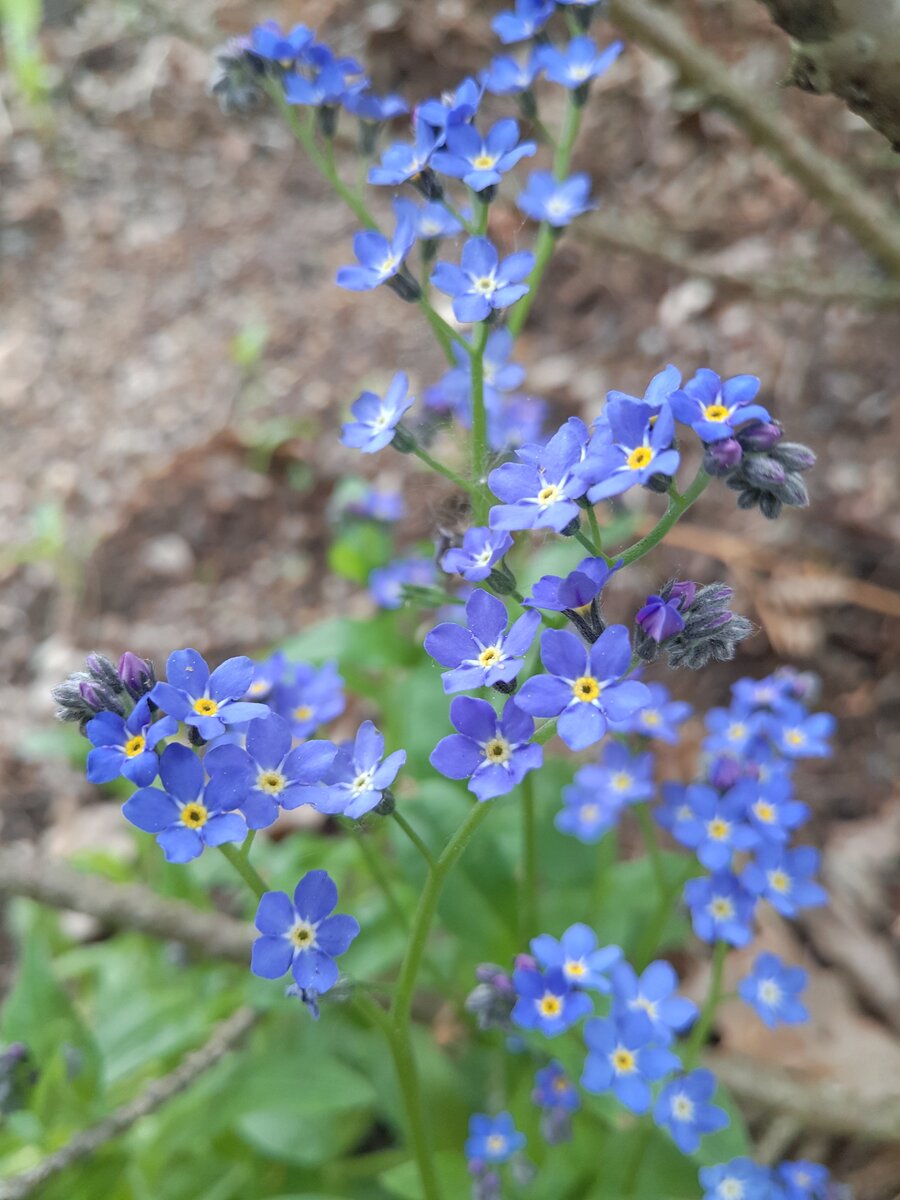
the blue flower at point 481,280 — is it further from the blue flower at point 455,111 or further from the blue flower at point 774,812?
the blue flower at point 774,812

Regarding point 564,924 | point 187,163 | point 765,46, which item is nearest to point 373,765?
point 564,924

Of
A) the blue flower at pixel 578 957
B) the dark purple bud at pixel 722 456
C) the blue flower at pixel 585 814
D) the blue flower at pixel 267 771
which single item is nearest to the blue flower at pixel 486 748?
the blue flower at pixel 267 771

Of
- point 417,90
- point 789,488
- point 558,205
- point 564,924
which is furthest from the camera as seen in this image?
point 417,90

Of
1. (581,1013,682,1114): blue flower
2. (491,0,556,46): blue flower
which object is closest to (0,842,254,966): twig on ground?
(581,1013,682,1114): blue flower

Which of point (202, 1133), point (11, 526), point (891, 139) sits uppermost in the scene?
point (891, 139)

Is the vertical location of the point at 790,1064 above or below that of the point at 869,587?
below

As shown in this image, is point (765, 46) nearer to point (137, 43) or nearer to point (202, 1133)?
point (137, 43)

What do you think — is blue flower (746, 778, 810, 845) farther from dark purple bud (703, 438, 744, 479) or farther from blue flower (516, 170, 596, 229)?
blue flower (516, 170, 596, 229)

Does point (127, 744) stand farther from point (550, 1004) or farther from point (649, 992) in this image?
point (649, 992)
